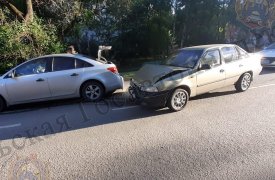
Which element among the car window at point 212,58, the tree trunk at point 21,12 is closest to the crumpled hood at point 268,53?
the car window at point 212,58

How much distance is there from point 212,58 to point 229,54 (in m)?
0.73

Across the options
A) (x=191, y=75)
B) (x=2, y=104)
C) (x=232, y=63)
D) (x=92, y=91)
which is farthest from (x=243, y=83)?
(x=2, y=104)

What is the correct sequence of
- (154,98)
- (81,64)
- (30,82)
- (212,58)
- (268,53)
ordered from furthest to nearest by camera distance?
(268,53), (81,64), (30,82), (212,58), (154,98)

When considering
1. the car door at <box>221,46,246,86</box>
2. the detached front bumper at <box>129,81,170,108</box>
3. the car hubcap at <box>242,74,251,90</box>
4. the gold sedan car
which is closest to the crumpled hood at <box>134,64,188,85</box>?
the gold sedan car

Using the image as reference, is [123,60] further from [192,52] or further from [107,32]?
[192,52]

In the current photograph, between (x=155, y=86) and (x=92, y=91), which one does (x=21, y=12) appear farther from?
(x=155, y=86)

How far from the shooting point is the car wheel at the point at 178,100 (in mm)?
6523

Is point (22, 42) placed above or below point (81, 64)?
above

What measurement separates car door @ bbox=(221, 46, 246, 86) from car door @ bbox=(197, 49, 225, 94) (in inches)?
8.5

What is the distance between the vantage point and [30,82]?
7.57m

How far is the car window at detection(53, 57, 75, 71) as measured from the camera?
7.85m

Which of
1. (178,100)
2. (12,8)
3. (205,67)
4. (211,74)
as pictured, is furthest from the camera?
(12,8)

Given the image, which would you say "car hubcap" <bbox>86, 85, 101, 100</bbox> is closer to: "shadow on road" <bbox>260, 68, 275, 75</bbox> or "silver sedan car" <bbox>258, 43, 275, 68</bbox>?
"shadow on road" <bbox>260, 68, 275, 75</bbox>

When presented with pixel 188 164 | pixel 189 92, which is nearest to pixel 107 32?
pixel 189 92
